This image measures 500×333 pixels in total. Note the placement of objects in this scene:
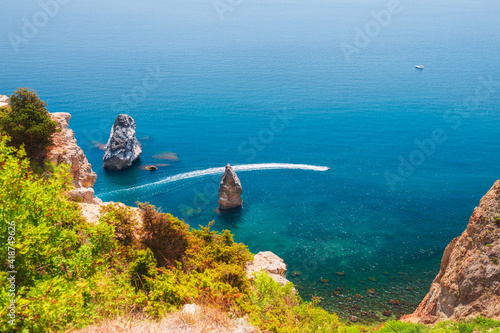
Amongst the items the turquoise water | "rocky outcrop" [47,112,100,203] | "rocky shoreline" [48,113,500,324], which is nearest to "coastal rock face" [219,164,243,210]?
the turquoise water

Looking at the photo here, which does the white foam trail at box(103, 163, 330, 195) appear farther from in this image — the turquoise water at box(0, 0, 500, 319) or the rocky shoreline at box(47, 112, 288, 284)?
the rocky shoreline at box(47, 112, 288, 284)

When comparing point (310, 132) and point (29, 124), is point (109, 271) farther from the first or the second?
point (310, 132)

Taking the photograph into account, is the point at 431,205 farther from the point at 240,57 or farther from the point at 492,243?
the point at 240,57

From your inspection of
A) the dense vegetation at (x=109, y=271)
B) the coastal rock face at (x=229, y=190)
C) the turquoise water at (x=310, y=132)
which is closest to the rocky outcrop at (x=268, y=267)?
the dense vegetation at (x=109, y=271)

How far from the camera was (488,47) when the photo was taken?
183000 millimetres

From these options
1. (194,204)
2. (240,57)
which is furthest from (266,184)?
(240,57)

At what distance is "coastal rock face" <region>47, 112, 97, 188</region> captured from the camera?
3825 cm

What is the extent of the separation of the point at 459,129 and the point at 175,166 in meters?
83.8

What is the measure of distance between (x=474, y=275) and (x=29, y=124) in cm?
4171

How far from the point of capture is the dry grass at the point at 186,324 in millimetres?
16391

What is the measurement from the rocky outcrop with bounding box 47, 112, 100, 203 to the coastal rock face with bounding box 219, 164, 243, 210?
2387 centimetres

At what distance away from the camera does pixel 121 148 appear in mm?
81438

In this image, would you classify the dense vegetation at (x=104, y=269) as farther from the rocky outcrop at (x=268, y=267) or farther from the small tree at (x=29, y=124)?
the small tree at (x=29, y=124)

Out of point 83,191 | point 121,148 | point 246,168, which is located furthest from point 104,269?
point 121,148
